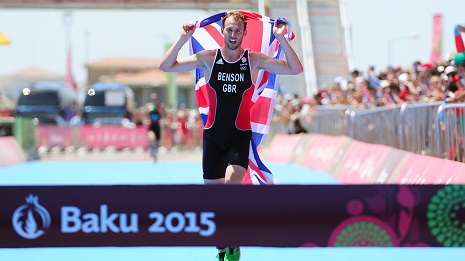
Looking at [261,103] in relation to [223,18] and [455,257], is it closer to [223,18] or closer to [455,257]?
[223,18]

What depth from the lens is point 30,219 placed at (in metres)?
6.30

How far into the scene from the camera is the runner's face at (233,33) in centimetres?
830

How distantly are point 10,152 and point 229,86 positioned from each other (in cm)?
2239

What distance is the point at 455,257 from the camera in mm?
9781

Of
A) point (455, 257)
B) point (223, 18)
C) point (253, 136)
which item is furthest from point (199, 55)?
point (455, 257)

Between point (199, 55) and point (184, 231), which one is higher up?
point (199, 55)

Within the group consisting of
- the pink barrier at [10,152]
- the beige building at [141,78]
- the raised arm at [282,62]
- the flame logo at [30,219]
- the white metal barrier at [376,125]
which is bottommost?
the beige building at [141,78]

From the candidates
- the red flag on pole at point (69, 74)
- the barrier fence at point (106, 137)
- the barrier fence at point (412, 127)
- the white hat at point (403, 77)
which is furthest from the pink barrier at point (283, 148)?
the red flag on pole at point (69, 74)

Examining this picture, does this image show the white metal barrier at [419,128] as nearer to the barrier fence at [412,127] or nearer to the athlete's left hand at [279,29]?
the barrier fence at [412,127]

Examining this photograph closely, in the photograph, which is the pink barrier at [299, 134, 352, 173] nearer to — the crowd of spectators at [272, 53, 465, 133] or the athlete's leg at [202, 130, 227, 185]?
the crowd of spectators at [272, 53, 465, 133]

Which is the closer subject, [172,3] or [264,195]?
[264,195]

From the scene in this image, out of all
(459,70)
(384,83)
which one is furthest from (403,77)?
(459,70)

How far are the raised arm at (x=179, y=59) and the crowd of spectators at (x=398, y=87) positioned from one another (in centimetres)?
533

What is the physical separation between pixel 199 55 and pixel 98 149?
3285 cm
